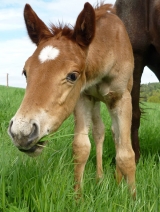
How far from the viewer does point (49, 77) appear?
7.89 feet

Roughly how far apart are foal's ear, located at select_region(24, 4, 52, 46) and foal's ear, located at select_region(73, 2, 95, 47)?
260 mm

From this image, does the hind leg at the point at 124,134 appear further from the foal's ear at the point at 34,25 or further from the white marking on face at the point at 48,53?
the white marking on face at the point at 48,53

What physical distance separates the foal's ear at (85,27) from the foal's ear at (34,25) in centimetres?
26

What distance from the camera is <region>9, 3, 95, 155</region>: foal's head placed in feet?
7.14

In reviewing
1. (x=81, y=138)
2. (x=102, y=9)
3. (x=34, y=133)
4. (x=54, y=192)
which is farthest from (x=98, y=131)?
(x=34, y=133)

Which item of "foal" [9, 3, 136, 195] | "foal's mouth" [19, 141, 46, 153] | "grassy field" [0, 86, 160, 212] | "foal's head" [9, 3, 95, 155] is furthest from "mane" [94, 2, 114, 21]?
"foal's mouth" [19, 141, 46, 153]

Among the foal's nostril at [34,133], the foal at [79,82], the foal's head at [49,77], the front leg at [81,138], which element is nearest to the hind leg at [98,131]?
the foal at [79,82]

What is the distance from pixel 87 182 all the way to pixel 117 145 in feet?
2.14

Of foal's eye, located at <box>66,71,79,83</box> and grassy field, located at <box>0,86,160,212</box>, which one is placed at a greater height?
foal's eye, located at <box>66,71,79,83</box>

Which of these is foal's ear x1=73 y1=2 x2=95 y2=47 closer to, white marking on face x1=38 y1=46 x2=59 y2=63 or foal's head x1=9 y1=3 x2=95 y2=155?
foal's head x1=9 y1=3 x2=95 y2=155

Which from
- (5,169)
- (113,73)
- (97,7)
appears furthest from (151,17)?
(5,169)

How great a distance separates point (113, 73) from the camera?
3.45 meters

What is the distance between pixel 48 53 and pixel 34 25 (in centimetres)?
55

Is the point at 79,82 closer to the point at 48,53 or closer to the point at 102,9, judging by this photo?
the point at 48,53
